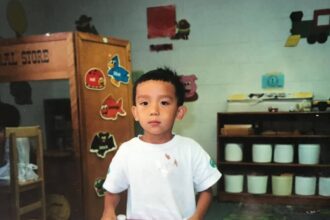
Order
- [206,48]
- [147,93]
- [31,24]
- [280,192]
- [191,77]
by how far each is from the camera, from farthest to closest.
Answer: [280,192] → [206,48] → [191,77] → [31,24] → [147,93]

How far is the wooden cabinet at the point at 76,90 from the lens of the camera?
960mm

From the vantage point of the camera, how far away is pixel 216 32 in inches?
51.6

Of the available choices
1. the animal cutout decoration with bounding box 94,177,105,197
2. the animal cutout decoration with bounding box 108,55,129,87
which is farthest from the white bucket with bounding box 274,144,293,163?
the animal cutout decoration with bounding box 108,55,129,87

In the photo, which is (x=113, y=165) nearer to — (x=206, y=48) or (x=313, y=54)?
(x=206, y=48)

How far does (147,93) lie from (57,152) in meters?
0.56

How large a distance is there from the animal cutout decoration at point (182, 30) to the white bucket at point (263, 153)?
0.94m

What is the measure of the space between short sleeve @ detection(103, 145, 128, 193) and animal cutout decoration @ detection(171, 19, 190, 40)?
49 cm

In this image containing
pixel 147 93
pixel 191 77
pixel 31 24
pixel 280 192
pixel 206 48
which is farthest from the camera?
pixel 280 192

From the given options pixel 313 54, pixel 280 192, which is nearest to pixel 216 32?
pixel 313 54

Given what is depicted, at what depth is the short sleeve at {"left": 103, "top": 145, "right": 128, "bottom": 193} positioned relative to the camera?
69cm

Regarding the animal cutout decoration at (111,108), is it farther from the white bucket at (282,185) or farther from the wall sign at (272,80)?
the white bucket at (282,185)

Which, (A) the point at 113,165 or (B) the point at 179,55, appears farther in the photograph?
(B) the point at 179,55

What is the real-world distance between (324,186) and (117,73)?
1315 mm

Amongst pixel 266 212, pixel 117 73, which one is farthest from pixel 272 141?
pixel 117 73
